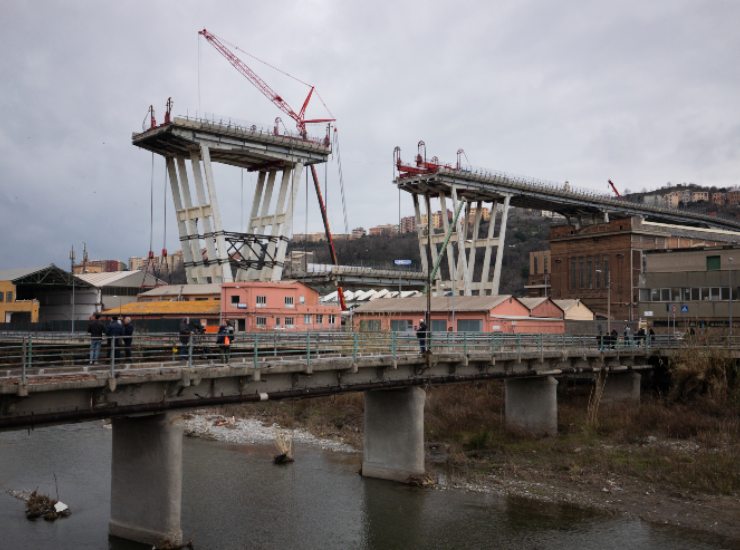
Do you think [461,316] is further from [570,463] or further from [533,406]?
[570,463]

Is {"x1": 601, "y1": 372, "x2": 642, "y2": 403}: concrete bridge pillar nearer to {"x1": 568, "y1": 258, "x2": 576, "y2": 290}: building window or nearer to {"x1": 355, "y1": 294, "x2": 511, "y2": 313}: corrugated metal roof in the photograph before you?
{"x1": 355, "y1": 294, "x2": 511, "y2": 313}: corrugated metal roof

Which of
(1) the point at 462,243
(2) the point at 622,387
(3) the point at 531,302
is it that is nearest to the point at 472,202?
(1) the point at 462,243

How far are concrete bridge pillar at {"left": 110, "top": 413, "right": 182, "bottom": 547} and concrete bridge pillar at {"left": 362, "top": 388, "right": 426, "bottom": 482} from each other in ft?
34.0

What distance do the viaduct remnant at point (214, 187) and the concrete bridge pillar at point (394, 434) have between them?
1656 inches

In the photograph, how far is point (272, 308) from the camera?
56.0m

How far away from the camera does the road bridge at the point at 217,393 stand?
1748 centimetres

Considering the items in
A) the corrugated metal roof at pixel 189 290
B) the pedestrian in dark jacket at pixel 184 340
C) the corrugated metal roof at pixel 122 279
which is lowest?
the pedestrian in dark jacket at pixel 184 340

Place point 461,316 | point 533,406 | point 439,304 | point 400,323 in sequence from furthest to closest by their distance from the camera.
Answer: point 439,304 → point 400,323 → point 461,316 → point 533,406

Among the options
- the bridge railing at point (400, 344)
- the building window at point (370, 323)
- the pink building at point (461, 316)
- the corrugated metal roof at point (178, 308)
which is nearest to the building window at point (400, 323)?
the pink building at point (461, 316)

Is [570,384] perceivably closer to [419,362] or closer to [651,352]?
[651,352]

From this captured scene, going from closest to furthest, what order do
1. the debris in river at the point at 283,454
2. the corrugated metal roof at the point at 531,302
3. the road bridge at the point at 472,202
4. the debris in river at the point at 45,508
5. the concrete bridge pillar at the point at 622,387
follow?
the debris in river at the point at 45,508 → the debris in river at the point at 283,454 → the concrete bridge pillar at the point at 622,387 → the corrugated metal roof at the point at 531,302 → the road bridge at the point at 472,202

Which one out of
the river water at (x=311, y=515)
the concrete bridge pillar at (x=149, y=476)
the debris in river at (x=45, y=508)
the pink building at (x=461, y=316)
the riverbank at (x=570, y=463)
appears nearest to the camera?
the concrete bridge pillar at (x=149, y=476)

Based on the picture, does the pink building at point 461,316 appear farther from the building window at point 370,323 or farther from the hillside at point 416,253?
the hillside at point 416,253

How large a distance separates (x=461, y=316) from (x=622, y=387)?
1649 centimetres
